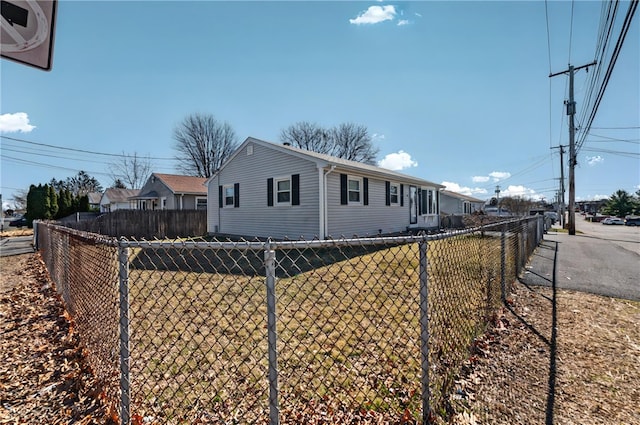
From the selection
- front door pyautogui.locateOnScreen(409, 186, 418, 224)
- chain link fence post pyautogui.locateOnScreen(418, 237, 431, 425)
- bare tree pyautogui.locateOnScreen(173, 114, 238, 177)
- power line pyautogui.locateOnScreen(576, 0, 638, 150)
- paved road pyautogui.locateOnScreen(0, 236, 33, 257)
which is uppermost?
bare tree pyautogui.locateOnScreen(173, 114, 238, 177)

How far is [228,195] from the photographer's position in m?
15.0

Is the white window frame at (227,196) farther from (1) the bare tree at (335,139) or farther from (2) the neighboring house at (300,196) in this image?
(1) the bare tree at (335,139)

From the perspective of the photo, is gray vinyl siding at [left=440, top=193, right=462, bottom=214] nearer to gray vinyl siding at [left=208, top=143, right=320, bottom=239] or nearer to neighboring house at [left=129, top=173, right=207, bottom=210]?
neighboring house at [left=129, top=173, right=207, bottom=210]

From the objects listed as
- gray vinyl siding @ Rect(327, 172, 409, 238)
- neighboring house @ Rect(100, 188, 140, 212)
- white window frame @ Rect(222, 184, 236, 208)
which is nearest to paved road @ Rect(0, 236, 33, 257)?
white window frame @ Rect(222, 184, 236, 208)

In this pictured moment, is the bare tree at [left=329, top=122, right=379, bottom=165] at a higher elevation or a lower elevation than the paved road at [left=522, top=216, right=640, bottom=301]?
higher

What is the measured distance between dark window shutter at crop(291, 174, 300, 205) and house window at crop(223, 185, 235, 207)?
4334mm

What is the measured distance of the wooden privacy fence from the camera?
1592 centimetres

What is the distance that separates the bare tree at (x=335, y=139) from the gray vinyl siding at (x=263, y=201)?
2550 cm

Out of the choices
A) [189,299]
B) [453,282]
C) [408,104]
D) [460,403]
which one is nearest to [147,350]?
[189,299]

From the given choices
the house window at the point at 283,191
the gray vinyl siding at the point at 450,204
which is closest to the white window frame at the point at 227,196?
the house window at the point at 283,191

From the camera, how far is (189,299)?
4.79 metres

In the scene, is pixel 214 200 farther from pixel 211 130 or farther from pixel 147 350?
pixel 211 130

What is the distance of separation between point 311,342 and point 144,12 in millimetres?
8623

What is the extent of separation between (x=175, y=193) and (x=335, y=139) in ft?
76.9
